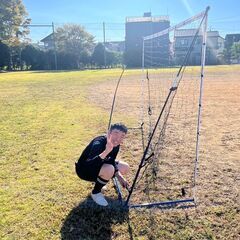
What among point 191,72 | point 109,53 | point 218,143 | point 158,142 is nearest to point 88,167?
point 158,142

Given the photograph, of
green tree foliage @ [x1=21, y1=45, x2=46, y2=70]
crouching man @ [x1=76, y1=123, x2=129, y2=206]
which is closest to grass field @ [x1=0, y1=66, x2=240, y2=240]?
crouching man @ [x1=76, y1=123, x2=129, y2=206]

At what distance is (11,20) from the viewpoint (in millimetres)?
38125

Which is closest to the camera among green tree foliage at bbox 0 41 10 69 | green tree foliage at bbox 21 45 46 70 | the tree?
green tree foliage at bbox 0 41 10 69

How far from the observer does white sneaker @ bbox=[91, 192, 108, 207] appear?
3.30 m

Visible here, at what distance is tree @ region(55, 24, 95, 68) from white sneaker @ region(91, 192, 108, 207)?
39.2 m

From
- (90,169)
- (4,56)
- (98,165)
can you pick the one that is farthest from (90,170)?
(4,56)

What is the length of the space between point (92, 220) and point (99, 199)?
1.06 ft

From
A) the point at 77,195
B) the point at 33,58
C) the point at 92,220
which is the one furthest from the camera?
the point at 33,58

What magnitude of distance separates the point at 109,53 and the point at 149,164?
39.3 meters

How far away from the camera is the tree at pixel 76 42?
41.6 metres

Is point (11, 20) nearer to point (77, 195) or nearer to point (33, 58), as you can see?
point (33, 58)

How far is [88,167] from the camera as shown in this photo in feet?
10.8

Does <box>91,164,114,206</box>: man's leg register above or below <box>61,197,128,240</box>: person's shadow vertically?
above

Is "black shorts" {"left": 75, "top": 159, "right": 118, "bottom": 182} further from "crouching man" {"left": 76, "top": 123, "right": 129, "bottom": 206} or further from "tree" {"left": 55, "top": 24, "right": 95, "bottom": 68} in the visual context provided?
"tree" {"left": 55, "top": 24, "right": 95, "bottom": 68}
